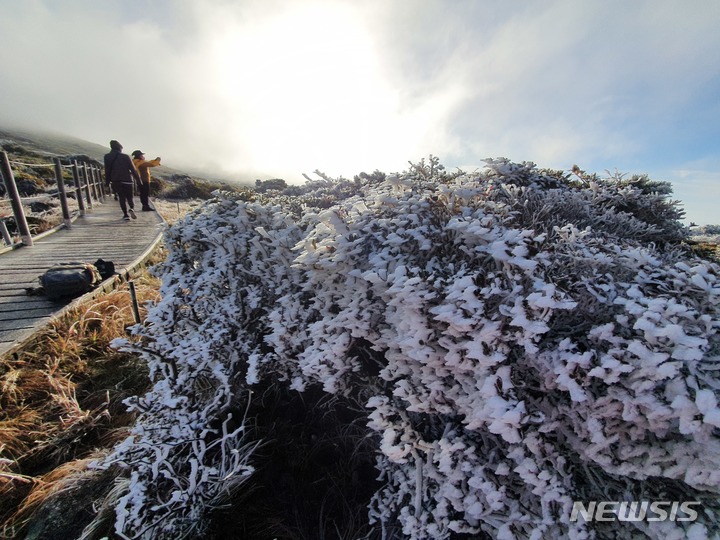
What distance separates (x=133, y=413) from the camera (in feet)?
10.9

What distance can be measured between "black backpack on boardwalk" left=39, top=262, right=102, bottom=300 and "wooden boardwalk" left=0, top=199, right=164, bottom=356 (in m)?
0.17

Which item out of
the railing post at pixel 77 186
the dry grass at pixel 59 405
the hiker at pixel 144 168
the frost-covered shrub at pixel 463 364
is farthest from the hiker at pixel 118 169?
the frost-covered shrub at pixel 463 364

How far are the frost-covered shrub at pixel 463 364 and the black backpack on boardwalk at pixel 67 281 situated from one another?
311cm

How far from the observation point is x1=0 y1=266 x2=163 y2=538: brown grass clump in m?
2.71

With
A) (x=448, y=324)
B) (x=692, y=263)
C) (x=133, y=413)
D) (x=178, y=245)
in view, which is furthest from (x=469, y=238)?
(x=133, y=413)

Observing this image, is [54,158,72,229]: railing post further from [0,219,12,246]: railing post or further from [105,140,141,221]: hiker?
[0,219,12,246]: railing post

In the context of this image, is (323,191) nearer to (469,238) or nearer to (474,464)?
(469,238)

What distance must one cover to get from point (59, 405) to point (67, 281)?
221cm

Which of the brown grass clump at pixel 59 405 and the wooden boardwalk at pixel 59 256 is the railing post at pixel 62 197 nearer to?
the wooden boardwalk at pixel 59 256

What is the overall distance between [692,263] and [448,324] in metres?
1.80

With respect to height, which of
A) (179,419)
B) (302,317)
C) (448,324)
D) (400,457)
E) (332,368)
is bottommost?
(179,419)

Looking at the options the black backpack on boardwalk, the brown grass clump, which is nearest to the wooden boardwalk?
the black backpack on boardwalk

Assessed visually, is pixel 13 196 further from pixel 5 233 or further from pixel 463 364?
pixel 463 364

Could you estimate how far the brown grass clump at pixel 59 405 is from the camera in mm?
2709
